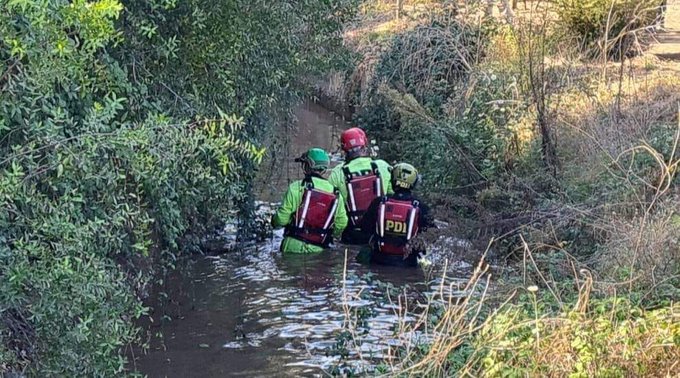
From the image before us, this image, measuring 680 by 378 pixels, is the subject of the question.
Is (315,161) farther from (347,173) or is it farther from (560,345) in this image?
(560,345)

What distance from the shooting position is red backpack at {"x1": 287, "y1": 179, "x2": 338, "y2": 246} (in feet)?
35.1

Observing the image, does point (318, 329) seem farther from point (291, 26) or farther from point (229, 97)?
point (291, 26)

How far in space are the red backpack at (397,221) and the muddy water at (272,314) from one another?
0.45m

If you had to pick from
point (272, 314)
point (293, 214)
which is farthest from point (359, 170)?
point (272, 314)

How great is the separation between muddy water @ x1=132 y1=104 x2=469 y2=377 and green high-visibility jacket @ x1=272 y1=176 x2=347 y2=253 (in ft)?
0.41

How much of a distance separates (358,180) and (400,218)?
104cm

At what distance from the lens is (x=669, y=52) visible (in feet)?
55.8

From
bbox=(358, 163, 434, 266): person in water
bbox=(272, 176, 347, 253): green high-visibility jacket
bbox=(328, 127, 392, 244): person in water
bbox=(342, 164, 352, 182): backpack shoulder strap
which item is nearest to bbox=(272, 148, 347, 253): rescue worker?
bbox=(272, 176, 347, 253): green high-visibility jacket

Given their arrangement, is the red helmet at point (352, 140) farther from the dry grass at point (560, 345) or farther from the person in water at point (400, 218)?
the dry grass at point (560, 345)

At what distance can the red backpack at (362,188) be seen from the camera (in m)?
11.1

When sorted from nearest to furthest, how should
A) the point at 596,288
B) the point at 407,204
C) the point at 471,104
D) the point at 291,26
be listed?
the point at 596,288 < the point at 291,26 < the point at 407,204 < the point at 471,104

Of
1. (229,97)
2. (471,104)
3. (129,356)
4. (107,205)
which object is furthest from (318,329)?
(471,104)

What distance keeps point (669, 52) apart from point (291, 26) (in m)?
9.88

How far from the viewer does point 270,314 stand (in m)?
9.41
